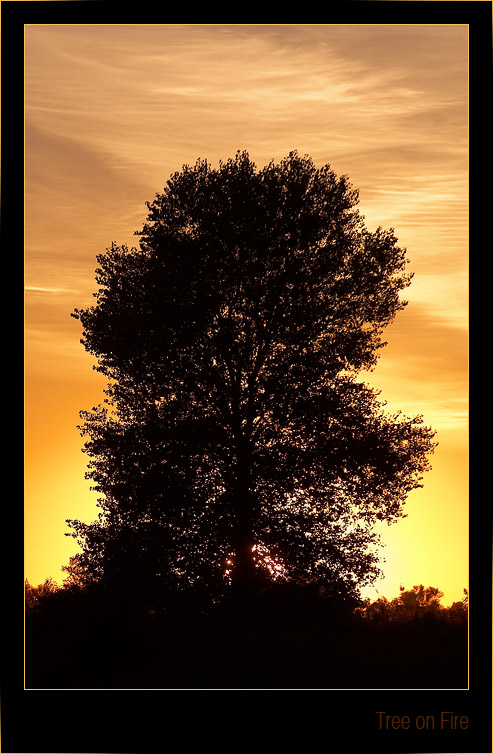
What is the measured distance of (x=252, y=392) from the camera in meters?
27.2

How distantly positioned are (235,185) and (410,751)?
689 inches

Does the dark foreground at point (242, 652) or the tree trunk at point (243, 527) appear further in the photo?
the tree trunk at point (243, 527)

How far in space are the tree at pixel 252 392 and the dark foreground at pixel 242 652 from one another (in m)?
2.02

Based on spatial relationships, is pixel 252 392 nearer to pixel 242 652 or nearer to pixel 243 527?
pixel 243 527

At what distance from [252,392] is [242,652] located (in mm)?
8150

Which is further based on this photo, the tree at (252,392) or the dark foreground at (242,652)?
the tree at (252,392)

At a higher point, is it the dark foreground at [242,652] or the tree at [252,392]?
the tree at [252,392]

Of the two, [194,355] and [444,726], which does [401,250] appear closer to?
[194,355]

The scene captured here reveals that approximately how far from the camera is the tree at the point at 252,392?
27156 mm

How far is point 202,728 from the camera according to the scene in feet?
53.6

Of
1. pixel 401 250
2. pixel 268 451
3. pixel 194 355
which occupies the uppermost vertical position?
pixel 401 250

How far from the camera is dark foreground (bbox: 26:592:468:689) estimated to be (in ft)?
66.8

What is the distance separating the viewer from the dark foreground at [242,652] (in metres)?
20.4

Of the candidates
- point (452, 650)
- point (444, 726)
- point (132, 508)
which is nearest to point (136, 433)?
point (132, 508)
